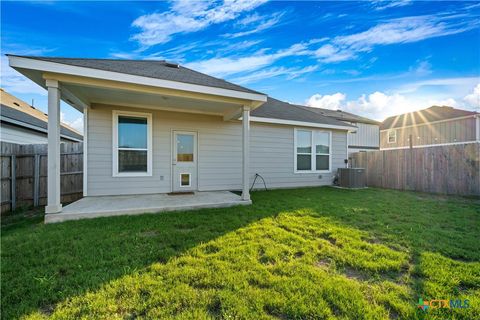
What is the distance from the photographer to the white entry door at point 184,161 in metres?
6.34

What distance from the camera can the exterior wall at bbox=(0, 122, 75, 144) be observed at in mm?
6892

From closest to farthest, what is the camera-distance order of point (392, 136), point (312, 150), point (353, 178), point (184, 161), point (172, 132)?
point (172, 132) < point (184, 161) < point (353, 178) < point (312, 150) < point (392, 136)

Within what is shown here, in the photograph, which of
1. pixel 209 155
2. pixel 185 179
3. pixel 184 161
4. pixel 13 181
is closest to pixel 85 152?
pixel 13 181

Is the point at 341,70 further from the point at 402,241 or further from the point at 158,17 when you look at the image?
the point at 402,241

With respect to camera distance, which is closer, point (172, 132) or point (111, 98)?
point (111, 98)

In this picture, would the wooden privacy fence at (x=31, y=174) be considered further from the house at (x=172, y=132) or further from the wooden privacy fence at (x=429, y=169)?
the wooden privacy fence at (x=429, y=169)

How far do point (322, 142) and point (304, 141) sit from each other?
91cm

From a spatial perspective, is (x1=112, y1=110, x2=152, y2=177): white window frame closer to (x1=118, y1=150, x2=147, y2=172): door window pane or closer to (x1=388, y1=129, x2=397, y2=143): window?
Result: (x1=118, y1=150, x2=147, y2=172): door window pane

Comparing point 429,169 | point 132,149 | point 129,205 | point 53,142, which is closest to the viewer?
point 53,142

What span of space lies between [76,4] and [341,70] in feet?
30.6

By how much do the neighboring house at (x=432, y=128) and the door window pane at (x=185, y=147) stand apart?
16.8 m

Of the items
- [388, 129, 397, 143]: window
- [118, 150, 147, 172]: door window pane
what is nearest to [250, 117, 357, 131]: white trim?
[118, 150, 147, 172]: door window pane

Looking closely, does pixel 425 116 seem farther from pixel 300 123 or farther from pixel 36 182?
pixel 36 182

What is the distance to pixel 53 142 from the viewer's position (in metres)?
3.73
